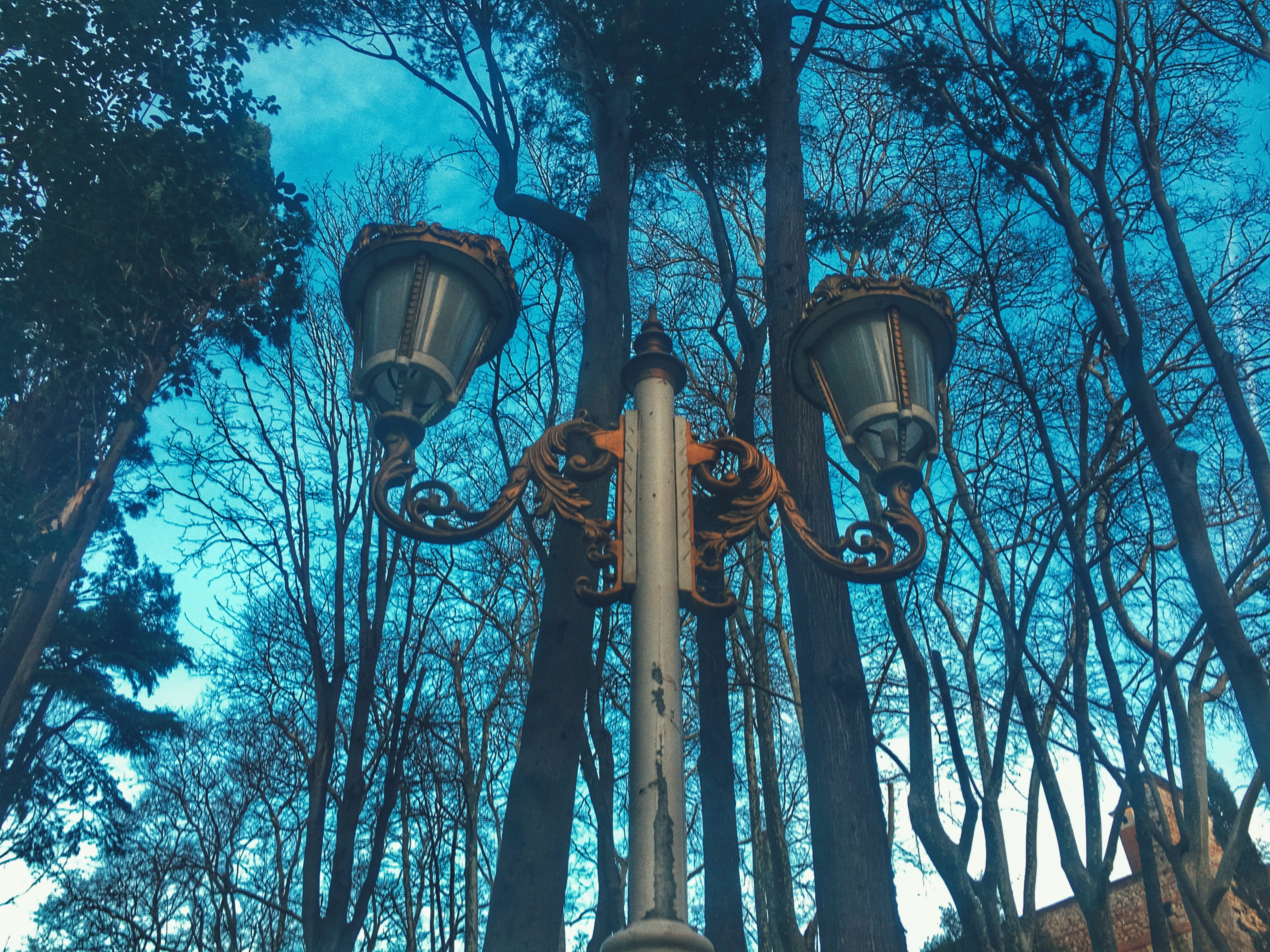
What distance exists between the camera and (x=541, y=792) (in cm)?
416

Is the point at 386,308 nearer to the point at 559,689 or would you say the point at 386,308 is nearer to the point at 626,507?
the point at 626,507

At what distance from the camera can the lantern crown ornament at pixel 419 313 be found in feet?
8.29

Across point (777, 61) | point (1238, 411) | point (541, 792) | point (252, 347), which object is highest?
point (777, 61)

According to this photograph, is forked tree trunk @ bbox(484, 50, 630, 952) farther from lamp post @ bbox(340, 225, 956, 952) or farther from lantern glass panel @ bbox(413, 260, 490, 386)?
lantern glass panel @ bbox(413, 260, 490, 386)

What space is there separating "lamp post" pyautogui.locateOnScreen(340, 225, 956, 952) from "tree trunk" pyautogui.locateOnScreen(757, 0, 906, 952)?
52 centimetres

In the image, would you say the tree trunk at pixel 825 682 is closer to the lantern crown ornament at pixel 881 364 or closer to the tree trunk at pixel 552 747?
the lantern crown ornament at pixel 881 364

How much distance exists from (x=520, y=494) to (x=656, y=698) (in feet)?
2.58

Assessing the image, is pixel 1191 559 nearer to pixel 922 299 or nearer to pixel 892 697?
pixel 922 299

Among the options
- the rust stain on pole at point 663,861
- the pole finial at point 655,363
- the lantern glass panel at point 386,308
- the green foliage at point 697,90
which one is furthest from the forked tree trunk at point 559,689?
the green foliage at point 697,90

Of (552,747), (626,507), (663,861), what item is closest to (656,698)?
(663,861)

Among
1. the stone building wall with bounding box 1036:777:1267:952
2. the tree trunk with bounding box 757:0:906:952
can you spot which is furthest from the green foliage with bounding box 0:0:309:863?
the stone building wall with bounding box 1036:777:1267:952

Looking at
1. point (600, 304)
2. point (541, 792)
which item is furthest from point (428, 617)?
point (541, 792)

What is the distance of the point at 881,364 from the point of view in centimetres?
271

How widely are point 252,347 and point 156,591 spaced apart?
31.6ft
